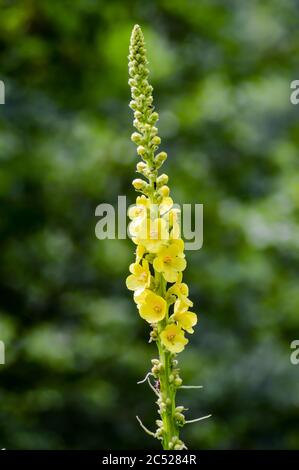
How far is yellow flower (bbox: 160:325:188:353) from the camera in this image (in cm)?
163

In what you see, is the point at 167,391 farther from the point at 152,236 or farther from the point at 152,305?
the point at 152,236

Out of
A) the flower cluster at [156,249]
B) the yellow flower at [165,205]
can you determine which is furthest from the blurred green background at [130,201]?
the yellow flower at [165,205]

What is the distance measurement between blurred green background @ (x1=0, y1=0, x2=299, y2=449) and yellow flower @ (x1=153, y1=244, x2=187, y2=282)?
449cm

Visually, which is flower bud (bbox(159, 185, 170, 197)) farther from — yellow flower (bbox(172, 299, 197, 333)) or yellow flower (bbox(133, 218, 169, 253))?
yellow flower (bbox(172, 299, 197, 333))

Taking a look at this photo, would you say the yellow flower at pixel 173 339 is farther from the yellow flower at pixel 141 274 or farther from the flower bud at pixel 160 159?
the flower bud at pixel 160 159

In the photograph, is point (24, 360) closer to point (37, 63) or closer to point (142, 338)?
point (142, 338)

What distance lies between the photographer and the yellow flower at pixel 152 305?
1.65 metres

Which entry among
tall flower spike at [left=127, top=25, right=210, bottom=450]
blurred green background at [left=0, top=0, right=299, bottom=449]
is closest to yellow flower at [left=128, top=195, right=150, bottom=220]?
tall flower spike at [left=127, top=25, right=210, bottom=450]

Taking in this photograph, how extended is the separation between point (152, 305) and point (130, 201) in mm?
5634

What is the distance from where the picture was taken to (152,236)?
1.66 metres

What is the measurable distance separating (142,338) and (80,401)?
143 cm

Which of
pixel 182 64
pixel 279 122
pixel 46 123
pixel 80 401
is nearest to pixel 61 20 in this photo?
pixel 46 123

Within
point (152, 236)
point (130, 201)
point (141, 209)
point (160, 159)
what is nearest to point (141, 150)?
point (160, 159)

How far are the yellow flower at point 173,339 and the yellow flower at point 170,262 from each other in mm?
120
